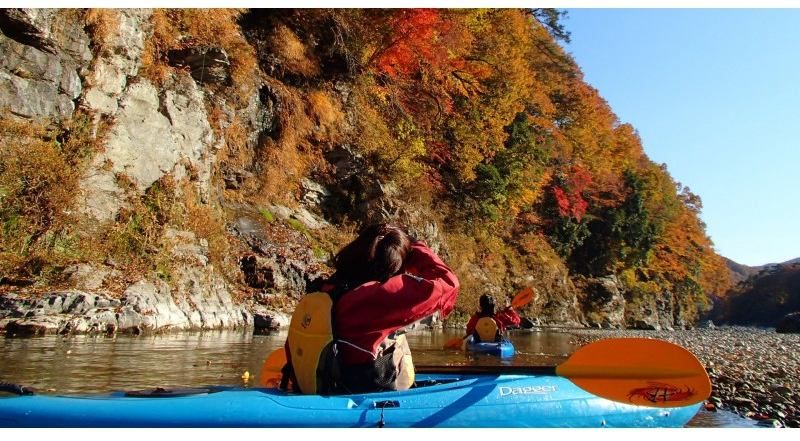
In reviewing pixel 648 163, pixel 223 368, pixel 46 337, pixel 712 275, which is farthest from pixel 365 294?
pixel 712 275

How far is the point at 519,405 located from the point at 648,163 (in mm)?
42959

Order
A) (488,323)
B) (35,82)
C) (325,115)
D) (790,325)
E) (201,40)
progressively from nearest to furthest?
(488,323)
(35,82)
(201,40)
(325,115)
(790,325)

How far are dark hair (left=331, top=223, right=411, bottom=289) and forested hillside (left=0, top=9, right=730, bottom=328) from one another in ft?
23.8

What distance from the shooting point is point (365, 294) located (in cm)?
339

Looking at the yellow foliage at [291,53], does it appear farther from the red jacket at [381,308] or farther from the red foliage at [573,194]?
the red jacket at [381,308]

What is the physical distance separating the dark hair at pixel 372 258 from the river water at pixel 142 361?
1.80 metres

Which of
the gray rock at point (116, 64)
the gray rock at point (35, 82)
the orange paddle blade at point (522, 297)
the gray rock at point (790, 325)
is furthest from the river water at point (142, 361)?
the gray rock at point (790, 325)

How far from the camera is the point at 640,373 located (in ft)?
14.7

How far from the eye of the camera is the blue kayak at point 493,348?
365 inches

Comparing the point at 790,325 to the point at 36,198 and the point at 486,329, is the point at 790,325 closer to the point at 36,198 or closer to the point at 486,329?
the point at 486,329

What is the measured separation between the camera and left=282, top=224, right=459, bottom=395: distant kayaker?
11.3ft

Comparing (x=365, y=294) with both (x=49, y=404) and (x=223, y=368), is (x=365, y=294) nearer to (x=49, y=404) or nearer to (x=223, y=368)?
(x=49, y=404)

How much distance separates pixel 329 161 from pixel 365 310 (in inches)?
599

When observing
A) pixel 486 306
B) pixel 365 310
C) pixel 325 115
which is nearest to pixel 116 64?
pixel 325 115
